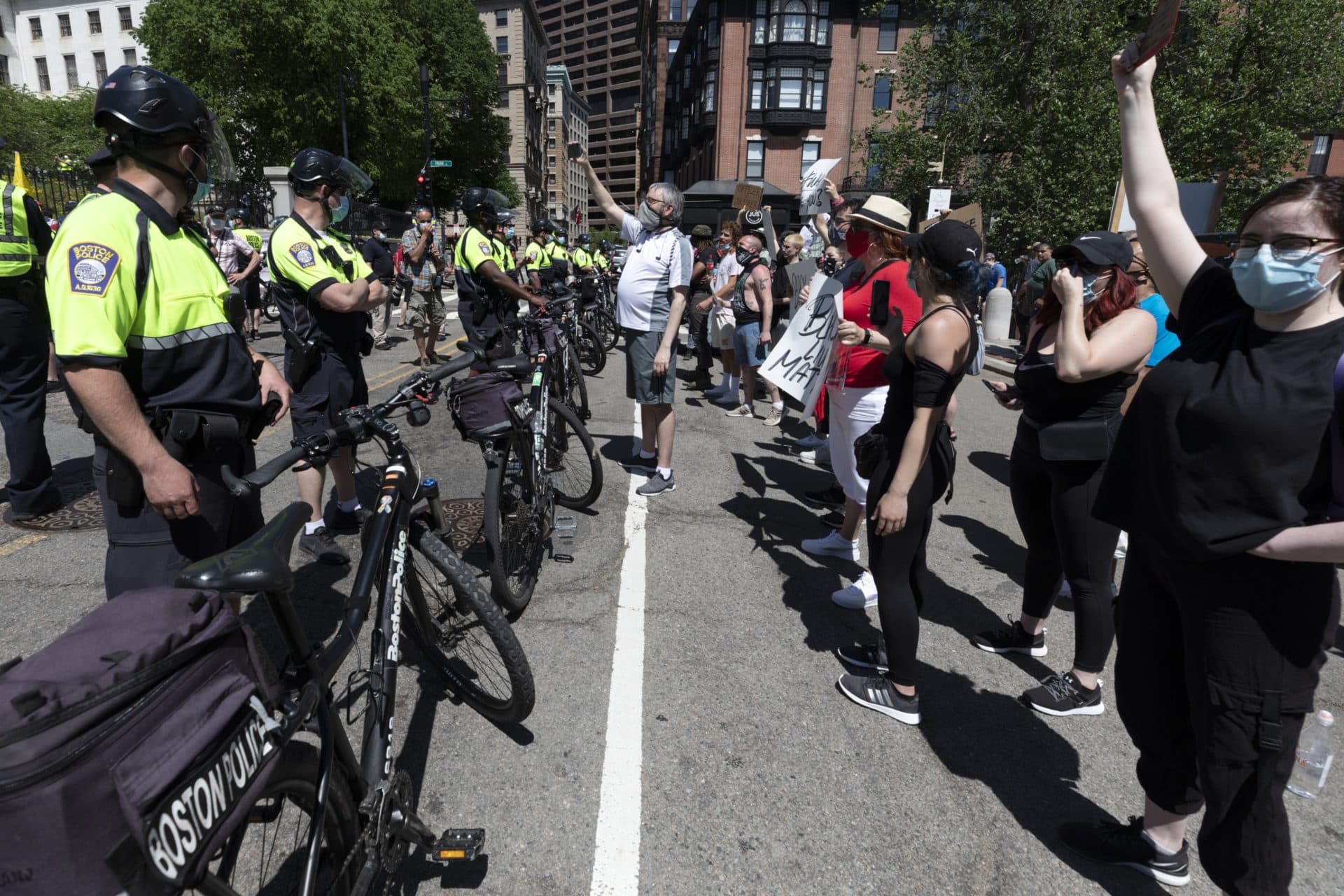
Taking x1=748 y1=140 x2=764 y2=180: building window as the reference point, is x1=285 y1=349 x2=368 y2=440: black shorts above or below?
below

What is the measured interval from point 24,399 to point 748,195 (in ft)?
23.0

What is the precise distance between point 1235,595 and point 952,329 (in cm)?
123

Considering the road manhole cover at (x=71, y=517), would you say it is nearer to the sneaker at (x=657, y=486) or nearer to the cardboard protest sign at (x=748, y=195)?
the sneaker at (x=657, y=486)

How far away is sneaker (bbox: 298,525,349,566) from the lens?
13.5 feet

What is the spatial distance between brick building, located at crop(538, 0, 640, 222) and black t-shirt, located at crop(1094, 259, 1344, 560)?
139m

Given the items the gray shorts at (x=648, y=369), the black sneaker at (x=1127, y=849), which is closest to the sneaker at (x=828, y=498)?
the gray shorts at (x=648, y=369)

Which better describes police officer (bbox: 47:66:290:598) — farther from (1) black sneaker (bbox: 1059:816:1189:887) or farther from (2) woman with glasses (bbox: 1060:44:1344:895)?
(1) black sneaker (bbox: 1059:816:1189:887)

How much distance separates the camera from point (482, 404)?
3.53 metres

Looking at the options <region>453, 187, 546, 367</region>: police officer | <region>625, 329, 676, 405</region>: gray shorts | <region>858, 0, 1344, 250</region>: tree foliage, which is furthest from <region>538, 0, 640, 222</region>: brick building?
<region>625, 329, 676, 405</region>: gray shorts

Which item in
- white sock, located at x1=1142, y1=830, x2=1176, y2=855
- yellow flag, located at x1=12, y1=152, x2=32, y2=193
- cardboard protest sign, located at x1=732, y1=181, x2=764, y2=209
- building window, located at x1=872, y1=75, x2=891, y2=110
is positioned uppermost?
building window, located at x1=872, y1=75, x2=891, y2=110

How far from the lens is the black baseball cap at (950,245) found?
2.62 meters

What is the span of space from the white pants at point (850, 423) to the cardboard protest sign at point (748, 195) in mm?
5089

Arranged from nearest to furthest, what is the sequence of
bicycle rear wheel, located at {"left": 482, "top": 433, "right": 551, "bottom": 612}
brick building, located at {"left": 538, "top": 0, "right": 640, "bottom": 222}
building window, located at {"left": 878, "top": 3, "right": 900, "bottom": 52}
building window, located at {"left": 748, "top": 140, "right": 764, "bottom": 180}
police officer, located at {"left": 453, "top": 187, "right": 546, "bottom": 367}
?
bicycle rear wheel, located at {"left": 482, "top": 433, "right": 551, "bottom": 612} → police officer, located at {"left": 453, "top": 187, "right": 546, "bottom": 367} → building window, located at {"left": 878, "top": 3, "right": 900, "bottom": 52} → building window, located at {"left": 748, "top": 140, "right": 764, "bottom": 180} → brick building, located at {"left": 538, "top": 0, "right": 640, "bottom": 222}

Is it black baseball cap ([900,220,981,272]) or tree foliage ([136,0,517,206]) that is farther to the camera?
tree foliage ([136,0,517,206])
